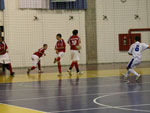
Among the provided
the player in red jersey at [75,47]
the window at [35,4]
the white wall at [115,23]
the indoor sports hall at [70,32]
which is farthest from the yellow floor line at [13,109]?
the white wall at [115,23]

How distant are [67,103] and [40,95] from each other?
5.54 feet

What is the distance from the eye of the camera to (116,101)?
775 cm

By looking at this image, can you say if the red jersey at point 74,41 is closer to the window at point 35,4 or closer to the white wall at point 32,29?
the white wall at point 32,29

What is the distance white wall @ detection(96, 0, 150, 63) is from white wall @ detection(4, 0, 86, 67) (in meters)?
1.19

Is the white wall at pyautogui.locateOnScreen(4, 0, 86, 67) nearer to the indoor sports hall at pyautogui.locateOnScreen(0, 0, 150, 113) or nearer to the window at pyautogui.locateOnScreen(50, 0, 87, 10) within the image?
the indoor sports hall at pyautogui.locateOnScreen(0, 0, 150, 113)

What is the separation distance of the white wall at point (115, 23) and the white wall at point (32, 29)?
1189 millimetres

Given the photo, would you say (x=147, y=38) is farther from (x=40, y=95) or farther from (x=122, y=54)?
(x=40, y=95)

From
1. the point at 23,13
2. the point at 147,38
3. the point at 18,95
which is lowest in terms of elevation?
the point at 18,95

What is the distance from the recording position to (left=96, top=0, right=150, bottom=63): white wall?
24.0 metres

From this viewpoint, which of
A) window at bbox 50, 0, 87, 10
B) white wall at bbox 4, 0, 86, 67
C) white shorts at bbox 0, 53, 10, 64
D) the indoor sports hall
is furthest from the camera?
window at bbox 50, 0, 87, 10

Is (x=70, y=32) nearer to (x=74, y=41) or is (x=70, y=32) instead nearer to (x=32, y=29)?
(x=32, y=29)

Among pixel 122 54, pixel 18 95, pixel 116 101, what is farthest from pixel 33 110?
pixel 122 54

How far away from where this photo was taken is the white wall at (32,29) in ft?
71.8

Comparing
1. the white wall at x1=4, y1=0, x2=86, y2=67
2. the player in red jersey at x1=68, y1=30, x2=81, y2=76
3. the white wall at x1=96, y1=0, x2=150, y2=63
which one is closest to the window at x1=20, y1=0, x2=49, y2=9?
the white wall at x1=4, y1=0, x2=86, y2=67
